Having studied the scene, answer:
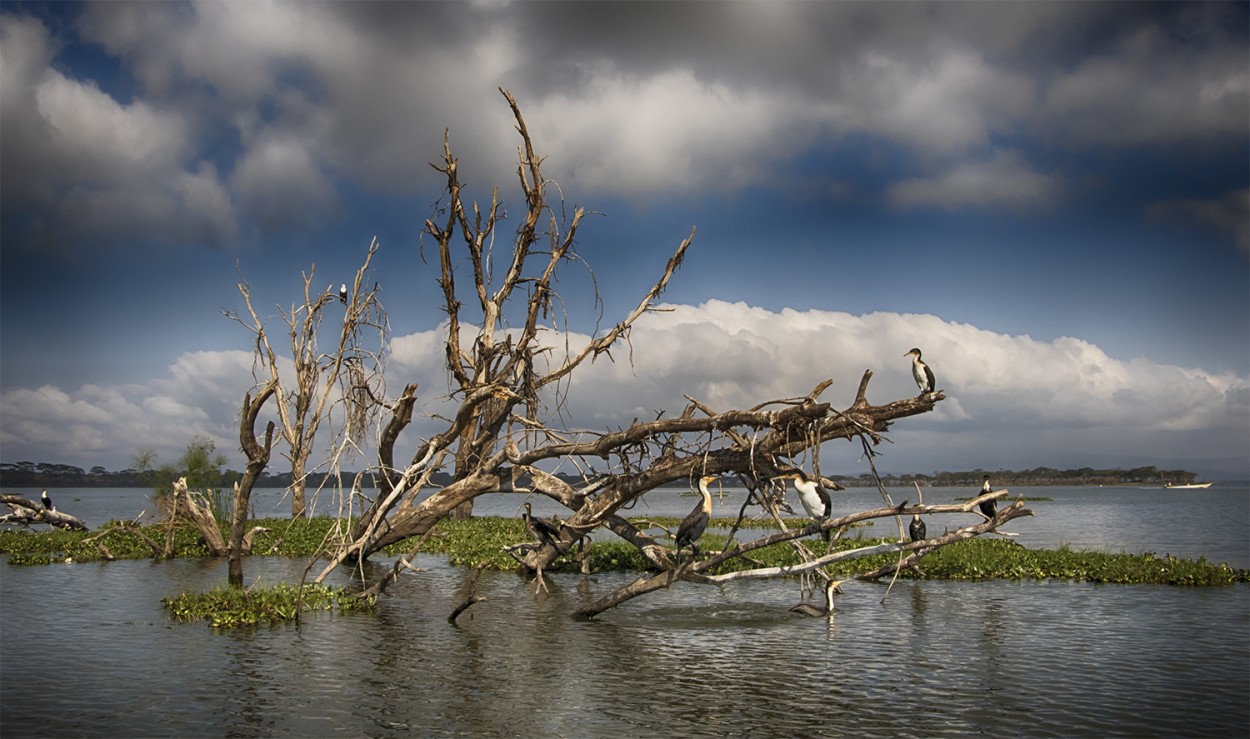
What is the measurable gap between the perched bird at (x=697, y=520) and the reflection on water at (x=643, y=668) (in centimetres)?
190

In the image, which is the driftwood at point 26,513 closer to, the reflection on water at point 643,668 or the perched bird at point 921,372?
the reflection on water at point 643,668

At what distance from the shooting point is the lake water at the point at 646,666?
1173 cm

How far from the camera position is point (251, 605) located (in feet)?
59.4

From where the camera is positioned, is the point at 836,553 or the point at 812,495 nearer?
the point at 812,495

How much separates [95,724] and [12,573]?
57.0ft

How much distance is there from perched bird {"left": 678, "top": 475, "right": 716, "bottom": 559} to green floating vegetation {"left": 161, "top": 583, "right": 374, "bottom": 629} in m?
7.50

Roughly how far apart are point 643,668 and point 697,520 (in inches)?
108

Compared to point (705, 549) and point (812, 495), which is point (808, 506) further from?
point (705, 549)

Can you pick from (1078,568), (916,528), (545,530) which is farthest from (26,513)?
(1078,568)

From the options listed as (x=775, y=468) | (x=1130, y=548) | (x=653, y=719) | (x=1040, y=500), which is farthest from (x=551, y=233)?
(x=1040, y=500)

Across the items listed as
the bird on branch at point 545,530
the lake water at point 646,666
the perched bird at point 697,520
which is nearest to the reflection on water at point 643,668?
the lake water at point 646,666

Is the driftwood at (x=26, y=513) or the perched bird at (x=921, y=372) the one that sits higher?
the perched bird at (x=921, y=372)

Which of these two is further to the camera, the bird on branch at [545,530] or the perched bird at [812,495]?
the bird on branch at [545,530]

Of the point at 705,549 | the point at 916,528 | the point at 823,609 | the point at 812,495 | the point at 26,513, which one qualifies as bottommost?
the point at 823,609
